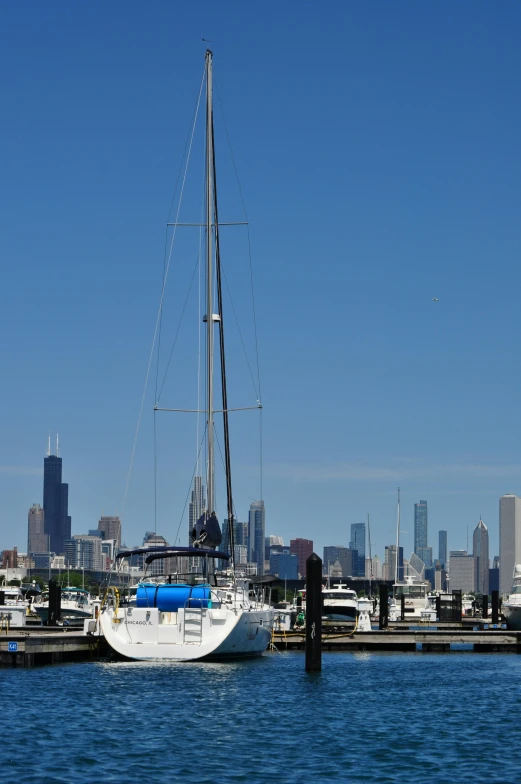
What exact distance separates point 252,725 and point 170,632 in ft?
42.4

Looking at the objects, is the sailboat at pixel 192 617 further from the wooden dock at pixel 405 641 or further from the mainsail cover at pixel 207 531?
the wooden dock at pixel 405 641

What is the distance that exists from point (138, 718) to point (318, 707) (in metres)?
6.06

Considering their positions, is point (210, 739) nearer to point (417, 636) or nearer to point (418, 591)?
point (417, 636)

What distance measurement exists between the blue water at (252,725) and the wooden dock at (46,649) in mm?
1135

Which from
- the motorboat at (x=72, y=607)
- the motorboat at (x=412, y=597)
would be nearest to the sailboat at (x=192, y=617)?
the motorboat at (x=72, y=607)

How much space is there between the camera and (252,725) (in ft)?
104

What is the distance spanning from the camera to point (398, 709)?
36156 millimetres

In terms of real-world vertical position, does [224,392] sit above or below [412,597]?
above

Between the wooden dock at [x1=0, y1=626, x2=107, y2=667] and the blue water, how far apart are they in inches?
44.7

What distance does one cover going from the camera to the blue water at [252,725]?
26.0 metres

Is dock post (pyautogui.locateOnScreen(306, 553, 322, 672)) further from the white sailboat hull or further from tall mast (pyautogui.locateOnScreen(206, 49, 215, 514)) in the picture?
tall mast (pyautogui.locateOnScreen(206, 49, 215, 514))

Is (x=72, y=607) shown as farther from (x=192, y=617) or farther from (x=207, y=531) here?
(x=192, y=617)

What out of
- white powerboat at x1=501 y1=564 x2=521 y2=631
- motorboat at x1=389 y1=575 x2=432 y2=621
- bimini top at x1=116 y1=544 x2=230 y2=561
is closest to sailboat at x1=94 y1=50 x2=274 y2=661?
bimini top at x1=116 y1=544 x2=230 y2=561

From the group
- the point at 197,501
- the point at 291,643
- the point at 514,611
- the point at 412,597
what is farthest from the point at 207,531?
the point at 412,597
